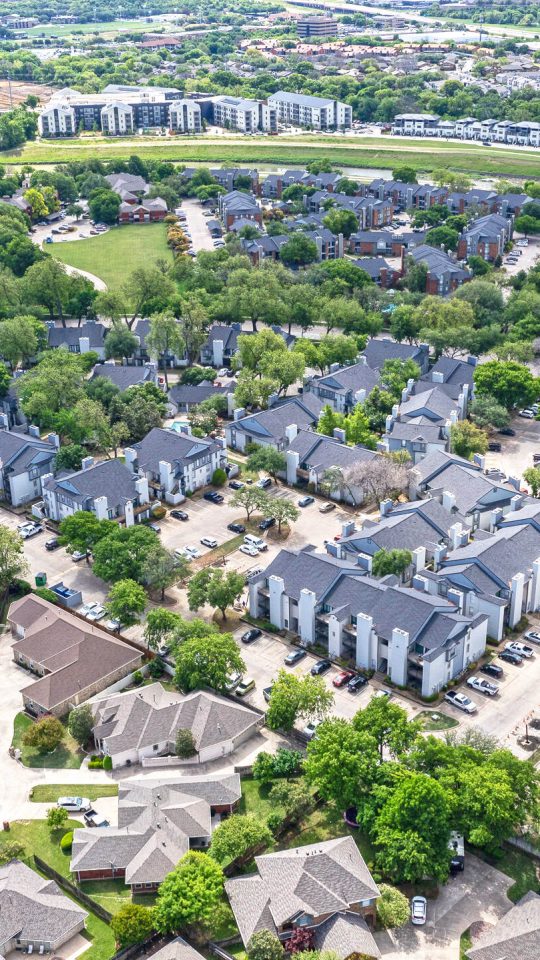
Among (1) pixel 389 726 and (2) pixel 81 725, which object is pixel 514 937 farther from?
(2) pixel 81 725

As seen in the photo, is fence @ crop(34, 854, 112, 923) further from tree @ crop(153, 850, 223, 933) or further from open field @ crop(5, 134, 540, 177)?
open field @ crop(5, 134, 540, 177)

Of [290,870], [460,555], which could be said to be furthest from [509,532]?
[290,870]

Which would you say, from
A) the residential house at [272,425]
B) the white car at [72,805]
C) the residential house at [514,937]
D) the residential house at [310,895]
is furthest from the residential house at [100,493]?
the residential house at [514,937]

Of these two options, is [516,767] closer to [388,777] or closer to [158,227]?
[388,777]

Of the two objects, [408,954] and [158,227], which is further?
[158,227]

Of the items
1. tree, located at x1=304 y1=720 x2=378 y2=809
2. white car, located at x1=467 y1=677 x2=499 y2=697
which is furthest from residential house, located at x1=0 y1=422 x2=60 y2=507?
tree, located at x1=304 y1=720 x2=378 y2=809

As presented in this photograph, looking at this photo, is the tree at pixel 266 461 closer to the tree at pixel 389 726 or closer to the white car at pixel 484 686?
the white car at pixel 484 686

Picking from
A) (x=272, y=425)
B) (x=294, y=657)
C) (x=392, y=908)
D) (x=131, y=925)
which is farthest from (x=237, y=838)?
(x=272, y=425)
